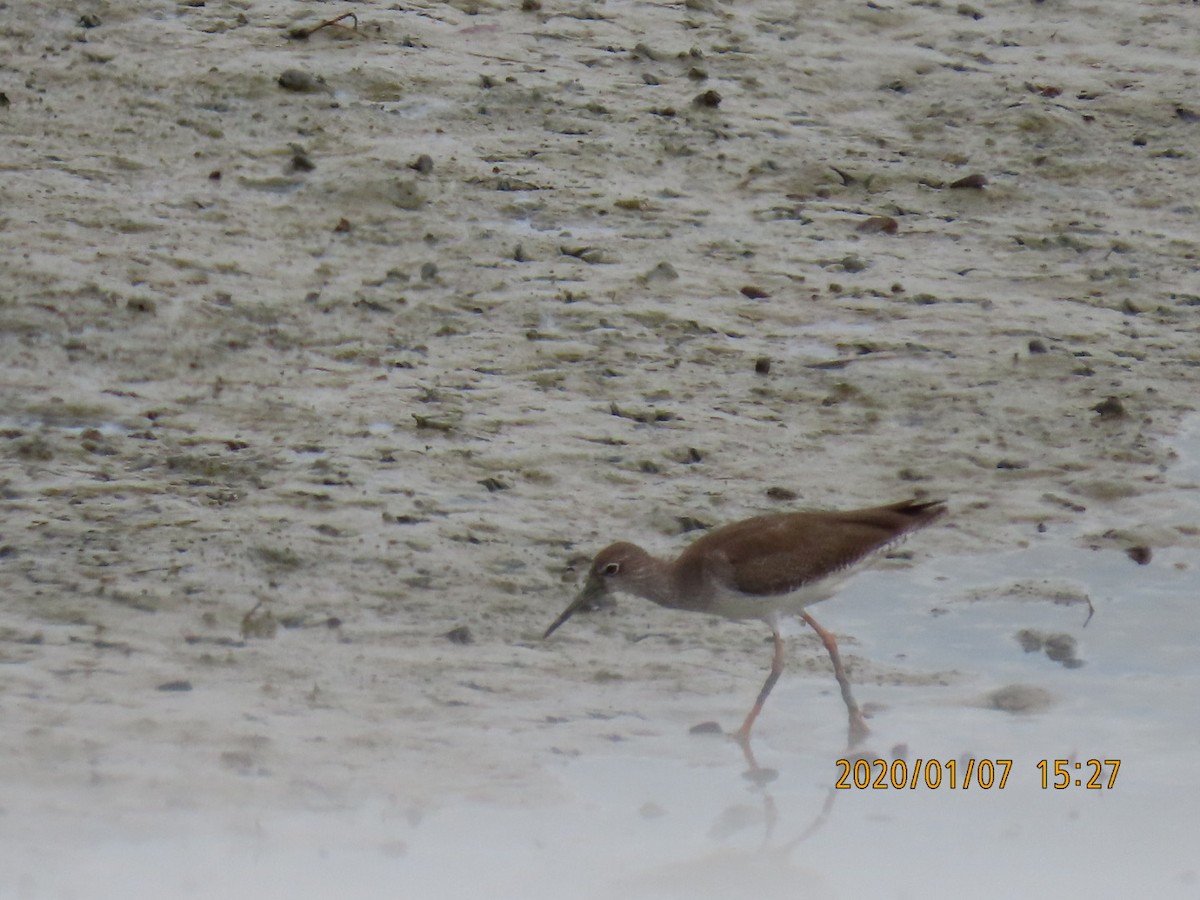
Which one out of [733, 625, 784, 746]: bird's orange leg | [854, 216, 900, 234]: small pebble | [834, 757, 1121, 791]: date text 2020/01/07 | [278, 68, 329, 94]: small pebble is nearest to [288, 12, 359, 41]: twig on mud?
[278, 68, 329, 94]: small pebble

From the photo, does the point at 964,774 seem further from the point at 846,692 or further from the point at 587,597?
the point at 587,597

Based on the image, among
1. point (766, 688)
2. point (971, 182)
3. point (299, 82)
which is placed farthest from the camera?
point (299, 82)

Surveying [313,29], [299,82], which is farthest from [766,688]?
[313,29]

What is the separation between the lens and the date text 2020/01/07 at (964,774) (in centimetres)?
614

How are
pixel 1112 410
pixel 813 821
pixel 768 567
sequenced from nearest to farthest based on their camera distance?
pixel 813 821
pixel 768 567
pixel 1112 410

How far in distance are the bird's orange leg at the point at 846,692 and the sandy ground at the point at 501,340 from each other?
388 millimetres

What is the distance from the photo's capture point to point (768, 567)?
21.9ft

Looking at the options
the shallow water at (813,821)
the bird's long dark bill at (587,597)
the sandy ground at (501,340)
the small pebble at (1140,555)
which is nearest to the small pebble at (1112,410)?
the sandy ground at (501,340)

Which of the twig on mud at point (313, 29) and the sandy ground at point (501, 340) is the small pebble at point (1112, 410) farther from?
the twig on mud at point (313, 29)

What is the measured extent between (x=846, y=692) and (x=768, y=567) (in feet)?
1.74

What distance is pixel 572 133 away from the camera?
1095 centimetres

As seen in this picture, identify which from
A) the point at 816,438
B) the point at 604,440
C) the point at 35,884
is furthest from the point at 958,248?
the point at 35,884

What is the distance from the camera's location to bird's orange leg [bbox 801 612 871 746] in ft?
21.1

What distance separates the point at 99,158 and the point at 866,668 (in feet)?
18.4
